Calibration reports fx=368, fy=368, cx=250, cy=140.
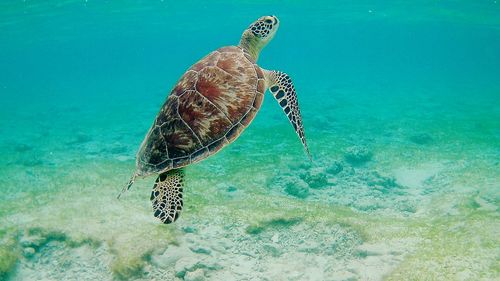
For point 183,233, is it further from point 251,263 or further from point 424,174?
point 424,174

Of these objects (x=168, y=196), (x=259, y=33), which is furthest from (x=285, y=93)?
(x=168, y=196)

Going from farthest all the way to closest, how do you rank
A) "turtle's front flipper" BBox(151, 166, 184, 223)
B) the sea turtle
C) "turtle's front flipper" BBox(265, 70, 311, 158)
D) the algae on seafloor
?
the algae on seafloor → "turtle's front flipper" BBox(265, 70, 311, 158) → the sea turtle → "turtle's front flipper" BBox(151, 166, 184, 223)

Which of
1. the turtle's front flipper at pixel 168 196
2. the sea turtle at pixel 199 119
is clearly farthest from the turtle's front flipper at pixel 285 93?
the turtle's front flipper at pixel 168 196

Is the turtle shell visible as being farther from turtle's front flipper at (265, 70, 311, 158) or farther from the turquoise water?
the turquoise water

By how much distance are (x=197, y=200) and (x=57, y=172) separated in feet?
18.8

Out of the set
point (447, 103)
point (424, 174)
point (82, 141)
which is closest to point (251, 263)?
point (424, 174)

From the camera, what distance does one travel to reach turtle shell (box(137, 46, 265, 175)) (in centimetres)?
417

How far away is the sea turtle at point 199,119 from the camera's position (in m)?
4.14

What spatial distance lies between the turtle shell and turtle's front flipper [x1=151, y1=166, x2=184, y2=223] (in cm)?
15

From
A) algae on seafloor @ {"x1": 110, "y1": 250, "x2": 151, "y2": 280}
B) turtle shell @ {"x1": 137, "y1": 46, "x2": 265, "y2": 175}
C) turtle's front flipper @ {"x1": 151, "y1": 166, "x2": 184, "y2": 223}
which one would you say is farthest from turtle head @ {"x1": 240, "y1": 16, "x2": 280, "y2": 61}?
algae on seafloor @ {"x1": 110, "y1": 250, "x2": 151, "y2": 280}

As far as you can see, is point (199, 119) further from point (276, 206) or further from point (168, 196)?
point (276, 206)

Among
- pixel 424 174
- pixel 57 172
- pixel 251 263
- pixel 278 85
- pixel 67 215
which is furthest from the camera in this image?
pixel 57 172

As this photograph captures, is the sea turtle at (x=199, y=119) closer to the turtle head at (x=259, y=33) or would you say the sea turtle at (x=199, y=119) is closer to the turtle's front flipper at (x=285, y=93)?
the turtle's front flipper at (x=285, y=93)

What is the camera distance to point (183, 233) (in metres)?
6.44
